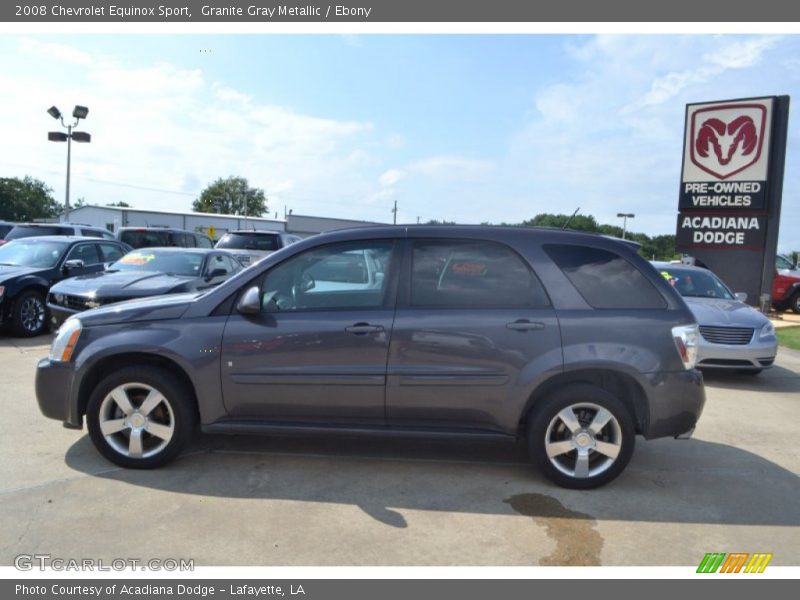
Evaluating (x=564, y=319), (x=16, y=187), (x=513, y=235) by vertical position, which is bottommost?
(x=564, y=319)

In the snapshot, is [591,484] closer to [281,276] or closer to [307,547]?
[307,547]

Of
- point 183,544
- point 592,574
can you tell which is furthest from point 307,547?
point 592,574

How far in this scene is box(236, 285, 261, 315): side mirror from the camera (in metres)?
3.92

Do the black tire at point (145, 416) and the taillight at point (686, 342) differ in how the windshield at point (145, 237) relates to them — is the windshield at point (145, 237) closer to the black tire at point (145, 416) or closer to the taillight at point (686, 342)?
the black tire at point (145, 416)

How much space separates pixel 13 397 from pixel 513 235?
16.9 ft

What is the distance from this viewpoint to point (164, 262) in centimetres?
932

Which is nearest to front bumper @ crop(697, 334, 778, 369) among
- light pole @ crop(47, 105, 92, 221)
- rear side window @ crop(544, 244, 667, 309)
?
rear side window @ crop(544, 244, 667, 309)

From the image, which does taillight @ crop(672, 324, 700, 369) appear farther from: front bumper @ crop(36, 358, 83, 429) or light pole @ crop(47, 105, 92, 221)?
light pole @ crop(47, 105, 92, 221)

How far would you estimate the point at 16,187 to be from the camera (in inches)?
2694

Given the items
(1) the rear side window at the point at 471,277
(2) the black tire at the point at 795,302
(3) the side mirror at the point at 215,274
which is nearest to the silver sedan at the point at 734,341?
(1) the rear side window at the point at 471,277

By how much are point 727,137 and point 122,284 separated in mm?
14782

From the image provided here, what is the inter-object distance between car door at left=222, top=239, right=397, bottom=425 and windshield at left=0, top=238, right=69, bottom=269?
302 inches

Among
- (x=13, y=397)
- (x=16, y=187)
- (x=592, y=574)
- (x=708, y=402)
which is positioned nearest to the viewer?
(x=592, y=574)

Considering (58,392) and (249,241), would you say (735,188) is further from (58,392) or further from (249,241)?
(58,392)
